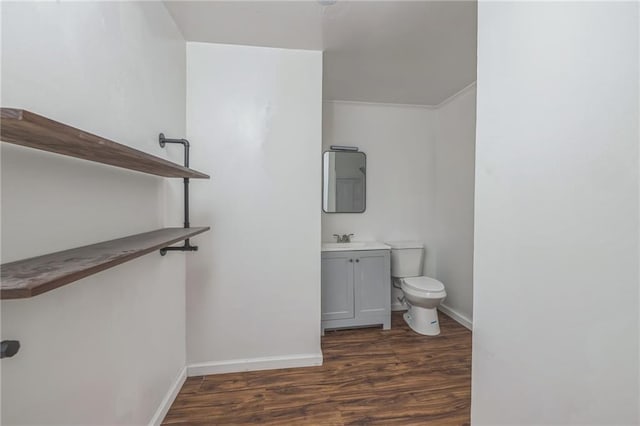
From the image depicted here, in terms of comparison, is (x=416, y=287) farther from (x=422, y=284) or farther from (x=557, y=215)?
(x=557, y=215)

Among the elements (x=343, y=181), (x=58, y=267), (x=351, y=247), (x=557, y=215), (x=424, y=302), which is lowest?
(x=424, y=302)

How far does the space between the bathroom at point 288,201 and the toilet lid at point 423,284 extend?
405 millimetres

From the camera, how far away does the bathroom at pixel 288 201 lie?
669mm

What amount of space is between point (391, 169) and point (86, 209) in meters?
2.80

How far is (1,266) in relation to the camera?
0.62 meters

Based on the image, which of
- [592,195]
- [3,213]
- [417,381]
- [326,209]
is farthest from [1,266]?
[326,209]

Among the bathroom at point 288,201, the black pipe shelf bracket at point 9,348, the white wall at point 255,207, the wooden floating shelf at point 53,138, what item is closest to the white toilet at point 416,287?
the bathroom at point 288,201

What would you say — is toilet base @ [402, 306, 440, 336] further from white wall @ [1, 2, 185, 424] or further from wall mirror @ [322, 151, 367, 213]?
white wall @ [1, 2, 185, 424]

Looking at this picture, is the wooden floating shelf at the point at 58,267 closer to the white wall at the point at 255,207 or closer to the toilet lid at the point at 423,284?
the white wall at the point at 255,207

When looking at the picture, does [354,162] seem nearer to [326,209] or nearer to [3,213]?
[326,209]

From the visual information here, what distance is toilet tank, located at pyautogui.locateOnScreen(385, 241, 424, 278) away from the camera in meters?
2.85

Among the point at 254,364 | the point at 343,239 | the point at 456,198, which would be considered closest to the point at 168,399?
the point at 254,364

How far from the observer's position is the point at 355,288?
8.33 ft

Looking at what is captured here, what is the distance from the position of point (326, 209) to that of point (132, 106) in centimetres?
204
